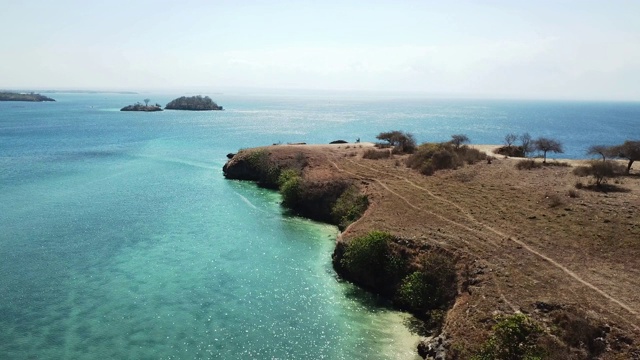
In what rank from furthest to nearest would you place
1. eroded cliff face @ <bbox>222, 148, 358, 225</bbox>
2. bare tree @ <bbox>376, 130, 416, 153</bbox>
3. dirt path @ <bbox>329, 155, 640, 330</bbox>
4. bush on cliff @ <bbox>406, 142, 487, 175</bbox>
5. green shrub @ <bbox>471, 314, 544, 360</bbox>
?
bare tree @ <bbox>376, 130, 416, 153</bbox>, bush on cliff @ <bbox>406, 142, 487, 175</bbox>, eroded cliff face @ <bbox>222, 148, 358, 225</bbox>, dirt path @ <bbox>329, 155, 640, 330</bbox>, green shrub @ <bbox>471, 314, 544, 360</bbox>

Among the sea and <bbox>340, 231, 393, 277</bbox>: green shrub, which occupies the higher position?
<bbox>340, 231, 393, 277</bbox>: green shrub

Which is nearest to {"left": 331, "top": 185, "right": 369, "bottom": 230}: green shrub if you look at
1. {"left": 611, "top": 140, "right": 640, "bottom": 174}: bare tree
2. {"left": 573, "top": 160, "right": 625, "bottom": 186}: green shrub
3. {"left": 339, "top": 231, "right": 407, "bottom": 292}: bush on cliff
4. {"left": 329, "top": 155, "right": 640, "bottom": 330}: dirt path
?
{"left": 329, "top": 155, "right": 640, "bottom": 330}: dirt path

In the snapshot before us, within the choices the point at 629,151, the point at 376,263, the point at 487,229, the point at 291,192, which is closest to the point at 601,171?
the point at 629,151

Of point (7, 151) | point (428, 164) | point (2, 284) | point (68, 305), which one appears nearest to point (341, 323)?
point (68, 305)

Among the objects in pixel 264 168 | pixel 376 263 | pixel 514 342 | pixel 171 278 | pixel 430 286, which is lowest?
pixel 171 278

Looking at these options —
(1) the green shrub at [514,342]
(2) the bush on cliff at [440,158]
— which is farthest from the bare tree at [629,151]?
(1) the green shrub at [514,342]

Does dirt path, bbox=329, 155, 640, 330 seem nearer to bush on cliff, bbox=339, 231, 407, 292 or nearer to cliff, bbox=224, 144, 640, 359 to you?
cliff, bbox=224, 144, 640, 359

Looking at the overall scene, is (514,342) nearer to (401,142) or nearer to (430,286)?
(430,286)

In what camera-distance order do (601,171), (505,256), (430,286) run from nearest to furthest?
1. (430,286)
2. (505,256)
3. (601,171)
